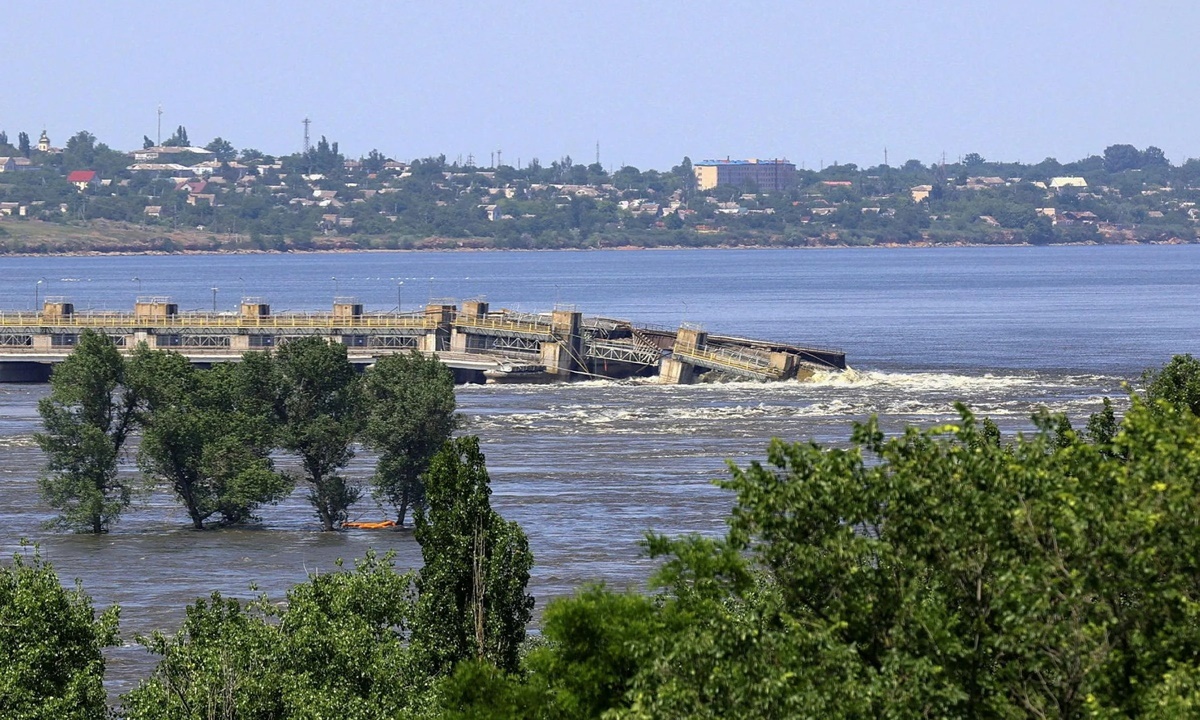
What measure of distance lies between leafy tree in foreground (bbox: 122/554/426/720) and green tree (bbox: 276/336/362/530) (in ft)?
88.9

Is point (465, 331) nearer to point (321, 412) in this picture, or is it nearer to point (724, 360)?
point (724, 360)

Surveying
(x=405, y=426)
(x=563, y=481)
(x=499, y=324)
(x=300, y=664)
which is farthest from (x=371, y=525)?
(x=499, y=324)

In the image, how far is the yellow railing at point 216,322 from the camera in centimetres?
11656

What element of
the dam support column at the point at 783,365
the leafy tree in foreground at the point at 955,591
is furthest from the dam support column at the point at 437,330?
the leafy tree in foreground at the point at 955,591

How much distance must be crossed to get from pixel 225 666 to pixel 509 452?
49756 mm

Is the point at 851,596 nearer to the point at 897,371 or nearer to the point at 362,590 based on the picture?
the point at 362,590

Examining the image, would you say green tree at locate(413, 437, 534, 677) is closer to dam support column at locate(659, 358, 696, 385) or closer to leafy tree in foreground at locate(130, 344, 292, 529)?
leafy tree in foreground at locate(130, 344, 292, 529)

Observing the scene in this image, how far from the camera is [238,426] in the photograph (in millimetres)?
57625

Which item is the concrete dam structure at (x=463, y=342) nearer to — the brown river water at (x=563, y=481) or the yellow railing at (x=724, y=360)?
the yellow railing at (x=724, y=360)

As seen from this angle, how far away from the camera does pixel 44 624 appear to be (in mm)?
28734

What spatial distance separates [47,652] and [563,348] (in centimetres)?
8432

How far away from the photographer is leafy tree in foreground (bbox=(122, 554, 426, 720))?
27.4 meters

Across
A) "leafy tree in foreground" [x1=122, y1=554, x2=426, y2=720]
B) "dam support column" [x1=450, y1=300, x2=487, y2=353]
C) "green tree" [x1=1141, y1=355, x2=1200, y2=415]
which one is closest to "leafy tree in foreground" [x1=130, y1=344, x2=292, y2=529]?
"leafy tree in foreground" [x1=122, y1=554, x2=426, y2=720]

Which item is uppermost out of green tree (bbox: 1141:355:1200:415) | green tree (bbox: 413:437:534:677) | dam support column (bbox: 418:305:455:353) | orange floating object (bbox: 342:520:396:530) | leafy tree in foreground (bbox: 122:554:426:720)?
green tree (bbox: 1141:355:1200:415)
